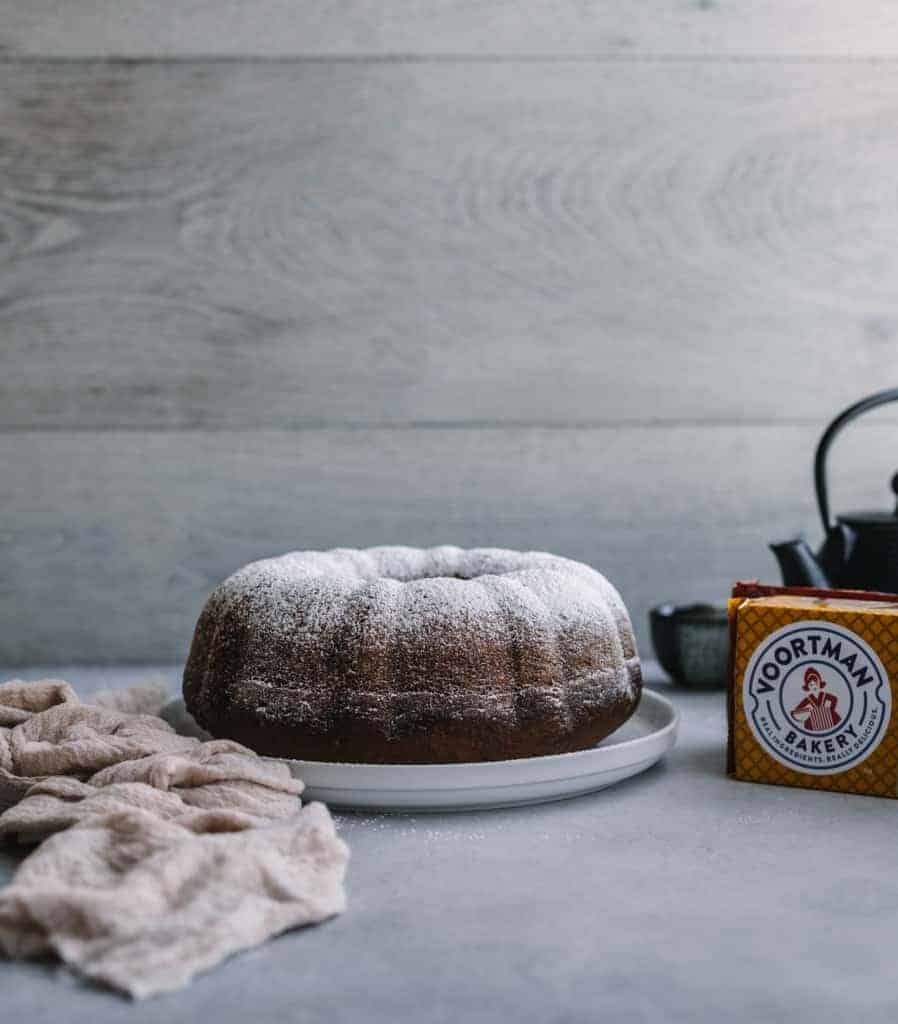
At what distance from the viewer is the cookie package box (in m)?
0.87

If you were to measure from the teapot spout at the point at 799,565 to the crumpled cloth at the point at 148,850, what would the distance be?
1.67ft

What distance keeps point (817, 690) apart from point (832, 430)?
1.20 feet

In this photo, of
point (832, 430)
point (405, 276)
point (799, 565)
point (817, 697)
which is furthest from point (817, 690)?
point (405, 276)

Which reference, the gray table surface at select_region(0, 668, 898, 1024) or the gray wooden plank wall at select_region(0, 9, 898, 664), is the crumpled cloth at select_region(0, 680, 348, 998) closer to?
the gray table surface at select_region(0, 668, 898, 1024)

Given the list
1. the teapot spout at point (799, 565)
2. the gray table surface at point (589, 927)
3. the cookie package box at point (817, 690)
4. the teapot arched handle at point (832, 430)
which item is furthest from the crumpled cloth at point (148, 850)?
the teapot arched handle at point (832, 430)

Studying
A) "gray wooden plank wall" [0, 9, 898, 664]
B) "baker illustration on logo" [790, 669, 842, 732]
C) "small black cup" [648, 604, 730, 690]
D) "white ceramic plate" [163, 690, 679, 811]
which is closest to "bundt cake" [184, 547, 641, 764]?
"white ceramic plate" [163, 690, 679, 811]

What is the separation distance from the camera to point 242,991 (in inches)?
23.1

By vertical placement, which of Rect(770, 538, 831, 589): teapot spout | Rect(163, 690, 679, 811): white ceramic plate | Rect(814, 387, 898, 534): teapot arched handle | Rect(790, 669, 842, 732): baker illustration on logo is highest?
Rect(814, 387, 898, 534): teapot arched handle

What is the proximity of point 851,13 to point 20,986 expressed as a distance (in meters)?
1.37

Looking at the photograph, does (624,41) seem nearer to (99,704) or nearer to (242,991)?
(99,704)

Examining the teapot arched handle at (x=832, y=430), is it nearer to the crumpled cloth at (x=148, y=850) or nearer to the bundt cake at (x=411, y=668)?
the bundt cake at (x=411, y=668)

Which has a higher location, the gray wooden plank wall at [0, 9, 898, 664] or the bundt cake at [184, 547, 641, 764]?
the gray wooden plank wall at [0, 9, 898, 664]

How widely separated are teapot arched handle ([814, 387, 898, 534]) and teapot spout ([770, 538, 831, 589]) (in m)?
0.08

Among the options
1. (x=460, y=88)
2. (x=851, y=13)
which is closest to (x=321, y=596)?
(x=460, y=88)
